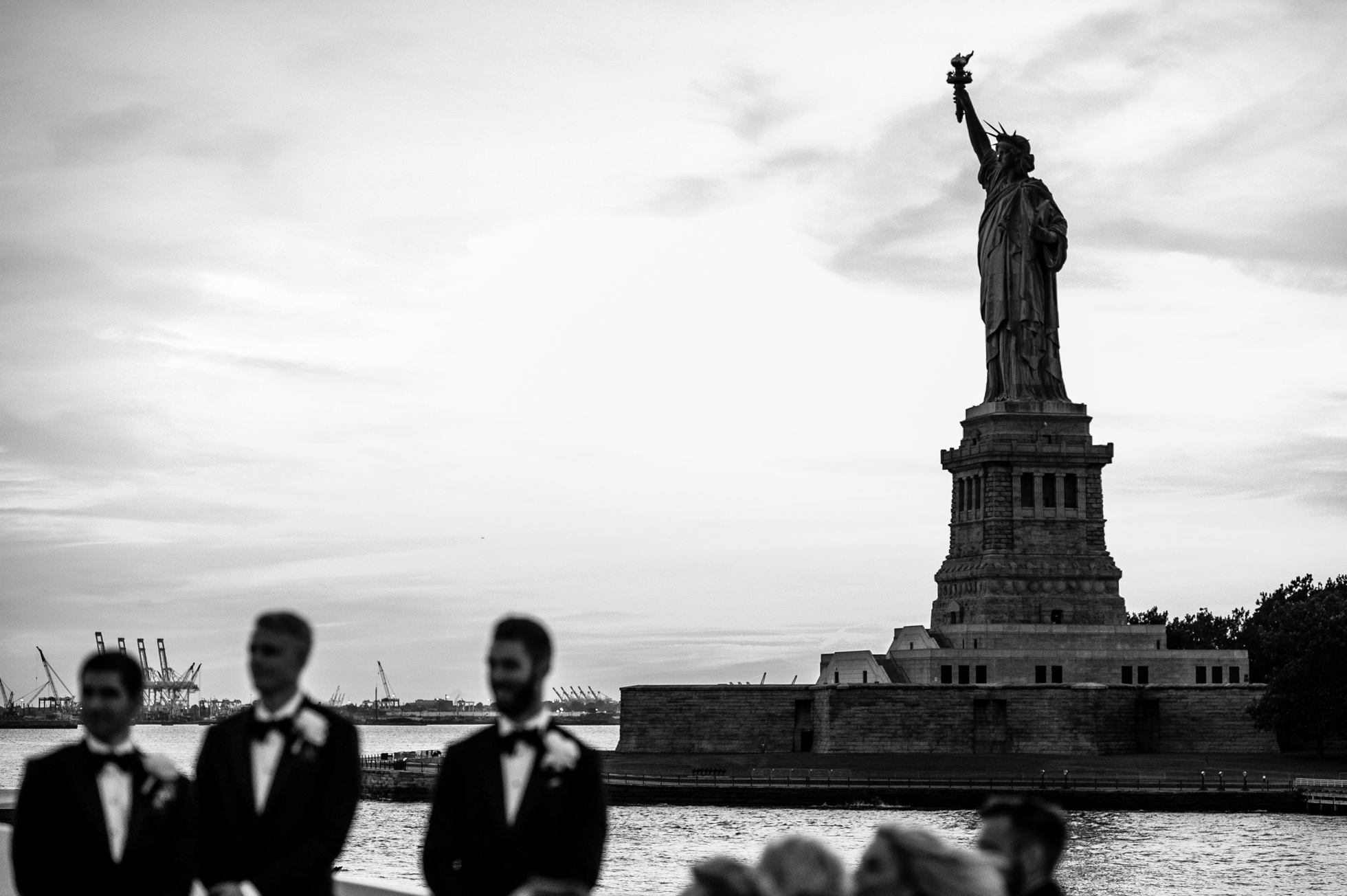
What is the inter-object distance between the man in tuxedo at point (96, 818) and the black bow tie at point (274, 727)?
1.55 feet

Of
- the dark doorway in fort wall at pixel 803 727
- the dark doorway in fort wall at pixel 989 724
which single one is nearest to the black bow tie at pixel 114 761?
the dark doorway in fort wall at pixel 989 724

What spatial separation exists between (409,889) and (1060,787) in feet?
206

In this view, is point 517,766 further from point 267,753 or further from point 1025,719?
point 1025,719

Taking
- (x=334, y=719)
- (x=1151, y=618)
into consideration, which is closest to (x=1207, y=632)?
(x=1151, y=618)

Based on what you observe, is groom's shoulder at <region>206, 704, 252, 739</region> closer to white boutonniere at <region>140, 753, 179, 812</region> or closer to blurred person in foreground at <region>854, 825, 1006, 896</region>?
white boutonniere at <region>140, 753, 179, 812</region>

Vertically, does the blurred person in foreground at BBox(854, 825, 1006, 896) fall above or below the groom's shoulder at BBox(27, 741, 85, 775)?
below

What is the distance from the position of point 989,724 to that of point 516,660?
73.6 m

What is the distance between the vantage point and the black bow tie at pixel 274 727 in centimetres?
1038

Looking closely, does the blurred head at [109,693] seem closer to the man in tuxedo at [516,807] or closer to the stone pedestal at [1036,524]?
the man in tuxedo at [516,807]

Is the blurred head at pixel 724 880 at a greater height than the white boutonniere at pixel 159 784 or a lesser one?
lesser

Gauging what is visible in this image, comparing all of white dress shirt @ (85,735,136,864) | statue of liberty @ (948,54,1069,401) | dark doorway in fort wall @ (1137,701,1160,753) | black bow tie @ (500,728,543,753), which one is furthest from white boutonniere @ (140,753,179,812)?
statue of liberty @ (948,54,1069,401)

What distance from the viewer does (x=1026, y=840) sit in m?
8.47

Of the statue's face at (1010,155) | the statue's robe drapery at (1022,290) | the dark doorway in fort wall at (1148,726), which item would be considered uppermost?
the statue's face at (1010,155)

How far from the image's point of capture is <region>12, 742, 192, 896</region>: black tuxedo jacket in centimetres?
1028
